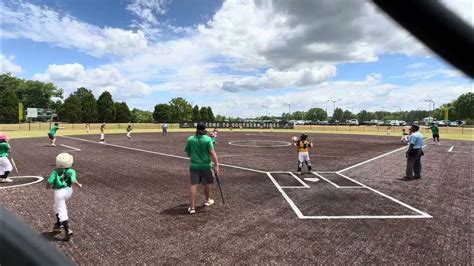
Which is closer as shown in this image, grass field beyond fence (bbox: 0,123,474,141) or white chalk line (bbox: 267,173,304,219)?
white chalk line (bbox: 267,173,304,219)

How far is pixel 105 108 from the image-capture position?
105750 mm

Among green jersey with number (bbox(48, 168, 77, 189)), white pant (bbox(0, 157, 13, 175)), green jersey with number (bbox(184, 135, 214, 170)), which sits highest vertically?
green jersey with number (bbox(184, 135, 214, 170))

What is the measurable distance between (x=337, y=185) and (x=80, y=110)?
334ft

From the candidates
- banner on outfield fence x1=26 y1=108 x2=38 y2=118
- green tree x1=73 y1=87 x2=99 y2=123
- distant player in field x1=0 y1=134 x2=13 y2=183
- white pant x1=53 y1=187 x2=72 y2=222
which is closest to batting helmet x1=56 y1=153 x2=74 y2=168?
white pant x1=53 y1=187 x2=72 y2=222

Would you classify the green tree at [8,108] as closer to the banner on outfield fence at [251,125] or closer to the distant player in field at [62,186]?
the banner on outfield fence at [251,125]

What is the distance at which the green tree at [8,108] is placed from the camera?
87625 mm

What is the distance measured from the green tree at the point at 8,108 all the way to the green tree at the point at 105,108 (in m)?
21.8

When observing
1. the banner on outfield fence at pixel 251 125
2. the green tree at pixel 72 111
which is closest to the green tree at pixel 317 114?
the banner on outfield fence at pixel 251 125

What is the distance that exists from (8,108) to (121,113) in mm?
29949

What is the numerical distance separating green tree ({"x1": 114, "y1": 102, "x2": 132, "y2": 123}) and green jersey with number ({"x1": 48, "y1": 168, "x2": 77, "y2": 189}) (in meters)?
106

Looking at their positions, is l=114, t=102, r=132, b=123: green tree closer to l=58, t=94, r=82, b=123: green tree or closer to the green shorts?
l=58, t=94, r=82, b=123: green tree

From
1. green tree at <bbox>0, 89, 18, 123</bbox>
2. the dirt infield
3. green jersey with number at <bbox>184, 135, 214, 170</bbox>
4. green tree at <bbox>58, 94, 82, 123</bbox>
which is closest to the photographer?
the dirt infield

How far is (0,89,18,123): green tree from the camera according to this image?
87625 millimetres

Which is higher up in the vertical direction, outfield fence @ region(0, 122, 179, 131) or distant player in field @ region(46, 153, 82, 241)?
distant player in field @ region(46, 153, 82, 241)
